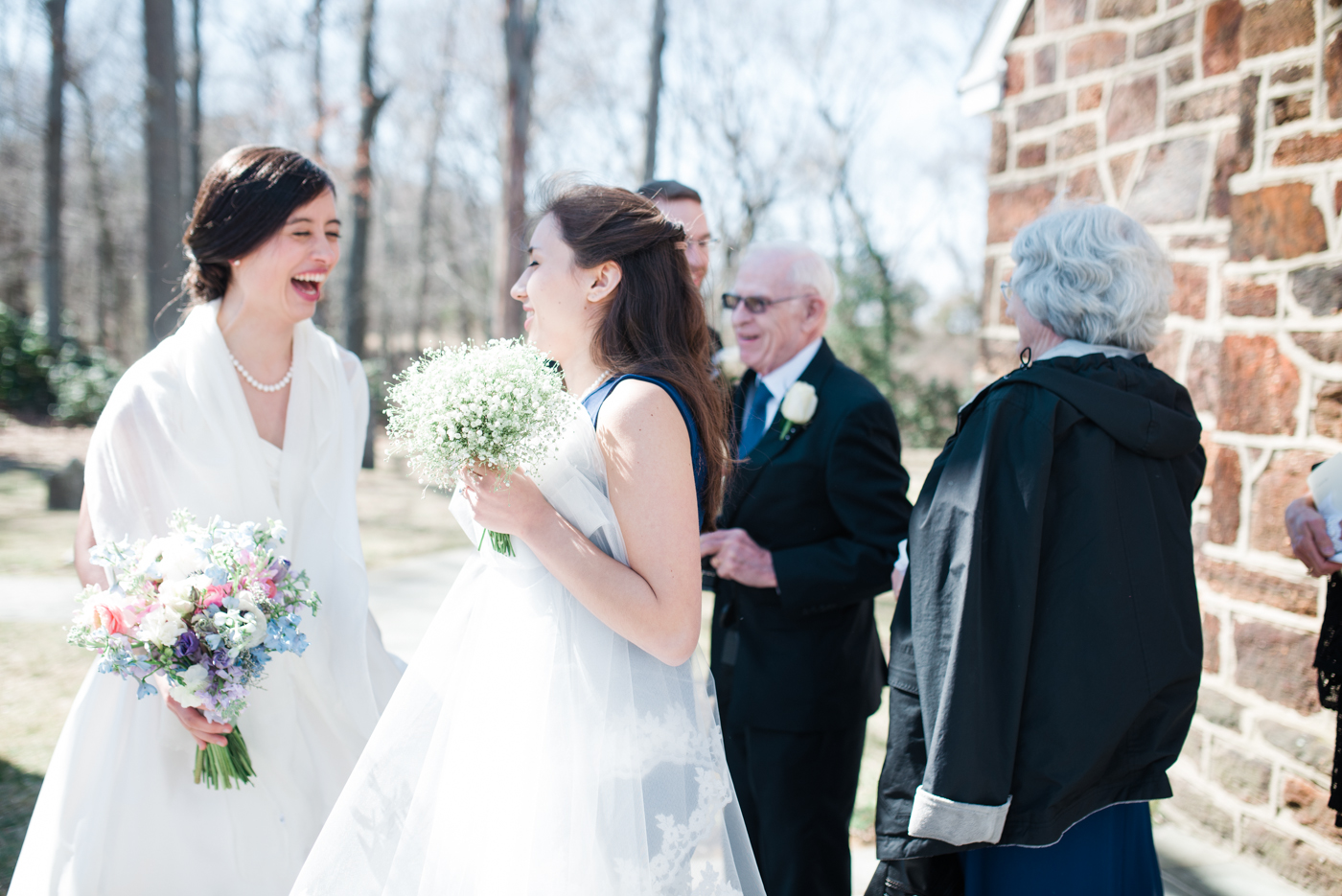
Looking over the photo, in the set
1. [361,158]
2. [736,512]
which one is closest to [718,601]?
[736,512]

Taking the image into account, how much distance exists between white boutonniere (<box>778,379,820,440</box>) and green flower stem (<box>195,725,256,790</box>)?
182 cm

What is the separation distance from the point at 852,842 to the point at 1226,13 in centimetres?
361

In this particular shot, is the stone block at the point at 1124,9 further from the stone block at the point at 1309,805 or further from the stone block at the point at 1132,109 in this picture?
the stone block at the point at 1309,805

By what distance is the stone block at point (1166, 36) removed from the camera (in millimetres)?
3729

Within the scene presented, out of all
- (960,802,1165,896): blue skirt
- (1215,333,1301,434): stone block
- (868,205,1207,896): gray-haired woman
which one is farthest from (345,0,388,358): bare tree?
(960,802,1165,896): blue skirt

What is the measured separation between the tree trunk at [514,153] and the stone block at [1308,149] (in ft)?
31.9

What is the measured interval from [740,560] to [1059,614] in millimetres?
1052

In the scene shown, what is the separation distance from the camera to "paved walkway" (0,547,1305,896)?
10.4ft

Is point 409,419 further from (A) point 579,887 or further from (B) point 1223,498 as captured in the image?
(B) point 1223,498

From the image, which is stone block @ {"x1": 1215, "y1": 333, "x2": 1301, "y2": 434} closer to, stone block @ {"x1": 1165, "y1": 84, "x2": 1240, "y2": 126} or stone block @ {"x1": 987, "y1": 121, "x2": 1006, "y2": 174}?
stone block @ {"x1": 1165, "y1": 84, "x2": 1240, "y2": 126}

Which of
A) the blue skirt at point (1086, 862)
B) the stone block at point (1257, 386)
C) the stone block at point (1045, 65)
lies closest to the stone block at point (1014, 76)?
the stone block at point (1045, 65)

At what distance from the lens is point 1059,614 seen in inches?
77.9

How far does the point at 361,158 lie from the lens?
1491cm

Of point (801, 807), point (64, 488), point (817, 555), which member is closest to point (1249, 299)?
point (817, 555)
